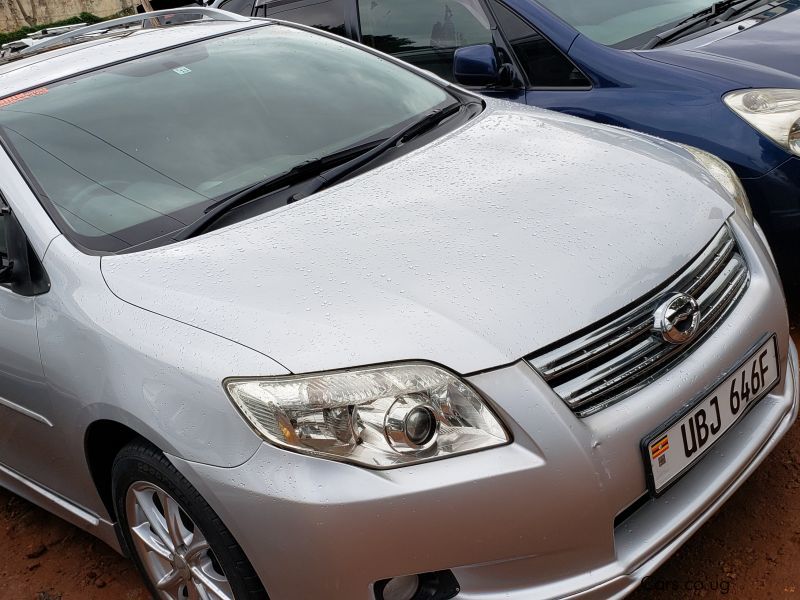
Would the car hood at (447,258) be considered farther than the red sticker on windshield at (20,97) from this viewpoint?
No

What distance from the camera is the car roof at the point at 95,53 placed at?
121 inches

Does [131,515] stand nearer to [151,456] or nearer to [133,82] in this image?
[151,456]

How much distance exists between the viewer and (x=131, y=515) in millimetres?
2365

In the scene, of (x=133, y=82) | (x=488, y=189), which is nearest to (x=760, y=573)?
(x=488, y=189)

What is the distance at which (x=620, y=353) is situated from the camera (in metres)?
1.97

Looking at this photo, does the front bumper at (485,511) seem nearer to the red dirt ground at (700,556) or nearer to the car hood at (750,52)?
the red dirt ground at (700,556)

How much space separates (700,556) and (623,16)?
2.56m

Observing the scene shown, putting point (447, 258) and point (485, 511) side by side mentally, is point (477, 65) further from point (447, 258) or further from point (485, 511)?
point (485, 511)

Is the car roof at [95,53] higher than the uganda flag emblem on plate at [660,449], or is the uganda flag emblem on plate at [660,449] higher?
the car roof at [95,53]

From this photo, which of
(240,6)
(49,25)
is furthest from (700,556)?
(49,25)

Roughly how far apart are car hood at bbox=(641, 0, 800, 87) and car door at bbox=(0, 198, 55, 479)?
2518 mm

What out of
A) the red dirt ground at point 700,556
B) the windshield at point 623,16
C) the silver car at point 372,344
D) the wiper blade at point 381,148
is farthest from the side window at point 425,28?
the red dirt ground at point 700,556

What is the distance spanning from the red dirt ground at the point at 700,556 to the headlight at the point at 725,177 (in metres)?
0.78

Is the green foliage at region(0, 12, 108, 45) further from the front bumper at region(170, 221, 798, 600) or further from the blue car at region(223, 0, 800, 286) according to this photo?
the front bumper at region(170, 221, 798, 600)
